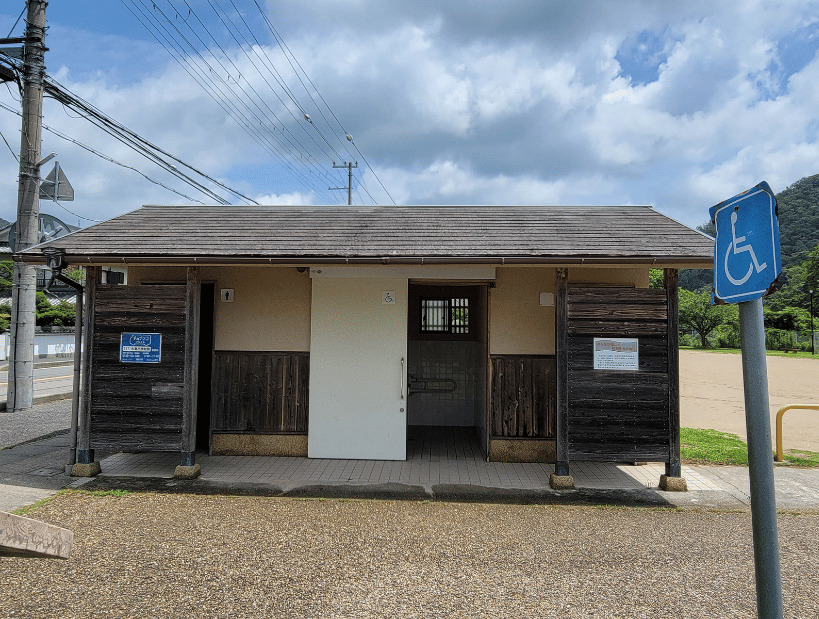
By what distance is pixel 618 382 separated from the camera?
612cm

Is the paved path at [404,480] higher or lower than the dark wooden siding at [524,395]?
lower

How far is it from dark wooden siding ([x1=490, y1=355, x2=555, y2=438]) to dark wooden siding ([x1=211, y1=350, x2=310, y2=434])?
271 cm

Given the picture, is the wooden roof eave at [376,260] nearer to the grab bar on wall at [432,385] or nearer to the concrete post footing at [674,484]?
the concrete post footing at [674,484]

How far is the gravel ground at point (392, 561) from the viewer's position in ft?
11.5

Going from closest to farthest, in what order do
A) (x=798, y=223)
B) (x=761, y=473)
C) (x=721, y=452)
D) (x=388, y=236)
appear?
1. (x=761, y=473)
2. (x=388, y=236)
3. (x=721, y=452)
4. (x=798, y=223)

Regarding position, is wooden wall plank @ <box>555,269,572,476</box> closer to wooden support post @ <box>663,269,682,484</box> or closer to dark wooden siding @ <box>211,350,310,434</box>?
wooden support post @ <box>663,269,682,484</box>

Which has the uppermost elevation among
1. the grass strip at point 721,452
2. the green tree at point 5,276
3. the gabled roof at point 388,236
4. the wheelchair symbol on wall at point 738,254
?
the green tree at point 5,276

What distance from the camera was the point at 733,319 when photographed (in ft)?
177

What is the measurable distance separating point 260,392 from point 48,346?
997 inches

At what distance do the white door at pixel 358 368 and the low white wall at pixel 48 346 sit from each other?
2465cm

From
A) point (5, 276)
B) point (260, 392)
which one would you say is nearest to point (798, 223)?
point (260, 392)

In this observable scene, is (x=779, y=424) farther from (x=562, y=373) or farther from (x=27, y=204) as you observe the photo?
(x=27, y=204)

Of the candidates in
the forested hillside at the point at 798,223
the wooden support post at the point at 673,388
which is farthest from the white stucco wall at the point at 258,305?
the forested hillside at the point at 798,223

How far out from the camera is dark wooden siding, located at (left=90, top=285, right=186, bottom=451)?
6.39 meters
